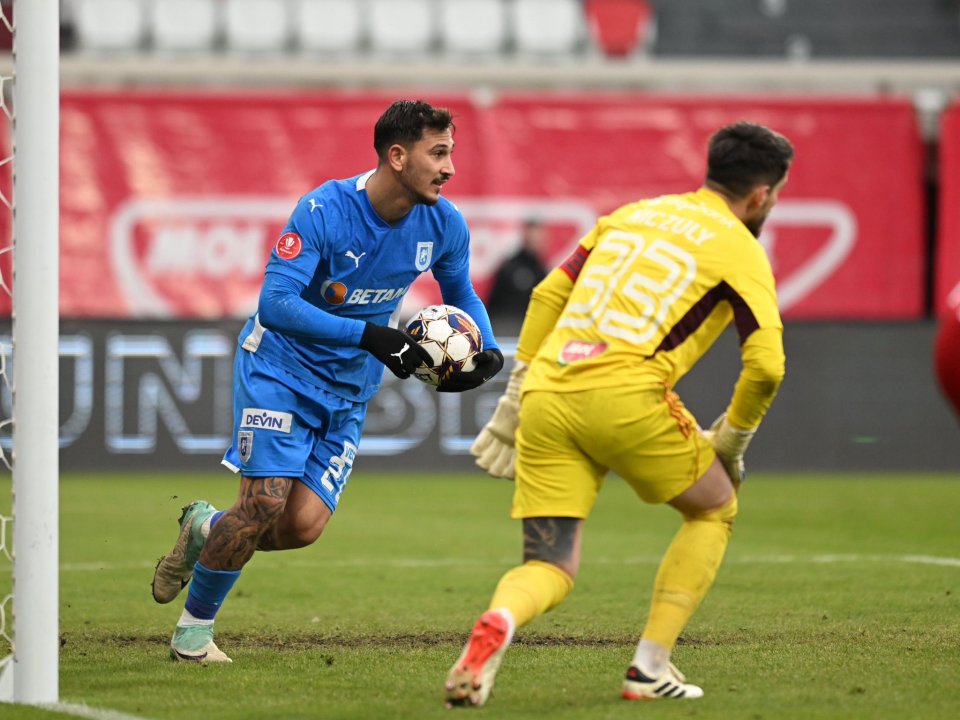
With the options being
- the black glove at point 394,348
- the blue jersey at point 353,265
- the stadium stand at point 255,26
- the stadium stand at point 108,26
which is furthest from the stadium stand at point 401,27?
the black glove at point 394,348

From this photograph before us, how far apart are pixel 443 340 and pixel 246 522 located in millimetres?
968

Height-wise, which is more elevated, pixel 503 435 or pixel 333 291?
pixel 333 291

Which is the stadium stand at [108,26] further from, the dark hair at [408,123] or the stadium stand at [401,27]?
the dark hair at [408,123]

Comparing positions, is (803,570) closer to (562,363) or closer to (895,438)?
(562,363)

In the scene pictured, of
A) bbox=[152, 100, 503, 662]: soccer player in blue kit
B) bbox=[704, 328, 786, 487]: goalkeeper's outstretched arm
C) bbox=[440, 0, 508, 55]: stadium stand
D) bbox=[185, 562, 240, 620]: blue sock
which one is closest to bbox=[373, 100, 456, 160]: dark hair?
bbox=[152, 100, 503, 662]: soccer player in blue kit

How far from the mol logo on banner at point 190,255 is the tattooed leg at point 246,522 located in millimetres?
11940

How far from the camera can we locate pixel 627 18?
23.8 meters

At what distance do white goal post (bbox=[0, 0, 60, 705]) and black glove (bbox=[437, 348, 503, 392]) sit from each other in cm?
145

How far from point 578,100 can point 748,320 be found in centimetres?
1339

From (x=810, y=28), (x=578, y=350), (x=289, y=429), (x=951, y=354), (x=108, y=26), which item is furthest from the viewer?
(x=810, y=28)

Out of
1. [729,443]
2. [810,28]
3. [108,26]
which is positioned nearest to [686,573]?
[729,443]

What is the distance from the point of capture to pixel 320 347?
616cm

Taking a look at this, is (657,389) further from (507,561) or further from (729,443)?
(507,561)

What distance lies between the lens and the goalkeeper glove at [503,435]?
5.50 meters
